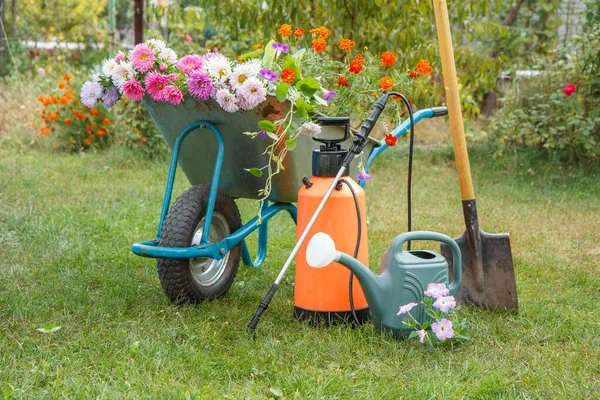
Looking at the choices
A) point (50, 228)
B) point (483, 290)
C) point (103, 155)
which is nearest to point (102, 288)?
point (50, 228)

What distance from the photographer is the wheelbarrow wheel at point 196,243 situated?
2.36 m

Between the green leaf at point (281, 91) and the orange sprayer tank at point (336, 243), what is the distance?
28 cm

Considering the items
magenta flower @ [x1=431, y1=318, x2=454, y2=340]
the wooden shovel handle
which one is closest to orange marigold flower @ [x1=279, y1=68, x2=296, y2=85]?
the wooden shovel handle

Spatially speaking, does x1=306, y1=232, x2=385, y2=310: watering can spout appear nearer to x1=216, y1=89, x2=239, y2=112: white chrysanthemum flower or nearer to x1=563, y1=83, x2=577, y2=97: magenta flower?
x1=216, y1=89, x2=239, y2=112: white chrysanthemum flower

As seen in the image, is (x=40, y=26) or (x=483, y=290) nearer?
(x=483, y=290)

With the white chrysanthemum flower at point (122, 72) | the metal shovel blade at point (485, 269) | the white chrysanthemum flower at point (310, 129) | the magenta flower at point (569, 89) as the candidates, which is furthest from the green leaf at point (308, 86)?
the magenta flower at point (569, 89)

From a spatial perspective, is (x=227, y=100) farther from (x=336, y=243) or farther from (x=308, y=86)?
(x=336, y=243)

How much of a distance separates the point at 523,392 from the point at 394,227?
205 cm

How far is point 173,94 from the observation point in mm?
2312

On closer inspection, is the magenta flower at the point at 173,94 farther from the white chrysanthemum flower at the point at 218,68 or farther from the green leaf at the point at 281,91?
the green leaf at the point at 281,91

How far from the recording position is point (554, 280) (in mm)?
2971

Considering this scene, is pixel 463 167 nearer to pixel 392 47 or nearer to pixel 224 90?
pixel 224 90

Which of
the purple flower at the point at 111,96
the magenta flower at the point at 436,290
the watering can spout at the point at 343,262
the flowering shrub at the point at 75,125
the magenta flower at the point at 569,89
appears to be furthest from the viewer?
the flowering shrub at the point at 75,125

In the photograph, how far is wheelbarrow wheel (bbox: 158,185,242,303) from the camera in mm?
2357
